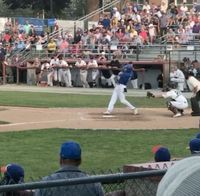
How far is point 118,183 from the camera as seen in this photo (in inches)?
185

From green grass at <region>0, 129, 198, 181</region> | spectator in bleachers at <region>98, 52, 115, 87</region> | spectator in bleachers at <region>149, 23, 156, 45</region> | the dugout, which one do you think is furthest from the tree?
green grass at <region>0, 129, 198, 181</region>

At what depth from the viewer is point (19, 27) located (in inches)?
1714

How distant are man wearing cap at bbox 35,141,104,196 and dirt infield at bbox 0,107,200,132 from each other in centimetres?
1156

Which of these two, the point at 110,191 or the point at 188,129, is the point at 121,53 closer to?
the point at 188,129

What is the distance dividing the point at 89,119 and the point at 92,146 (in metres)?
5.12

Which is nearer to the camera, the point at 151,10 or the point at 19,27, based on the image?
the point at 151,10

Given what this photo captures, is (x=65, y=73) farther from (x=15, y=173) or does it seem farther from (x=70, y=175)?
(x=70, y=175)

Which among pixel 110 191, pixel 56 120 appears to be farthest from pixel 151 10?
pixel 110 191

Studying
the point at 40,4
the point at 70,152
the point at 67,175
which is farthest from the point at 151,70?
the point at 40,4

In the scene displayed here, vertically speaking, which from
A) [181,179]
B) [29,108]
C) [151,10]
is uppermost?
[151,10]

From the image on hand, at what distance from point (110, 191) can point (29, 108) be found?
1664 cm

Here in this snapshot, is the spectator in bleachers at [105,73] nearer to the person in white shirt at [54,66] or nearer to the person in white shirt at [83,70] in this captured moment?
the person in white shirt at [83,70]

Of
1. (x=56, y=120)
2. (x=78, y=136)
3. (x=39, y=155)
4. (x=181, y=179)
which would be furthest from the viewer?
(x=56, y=120)

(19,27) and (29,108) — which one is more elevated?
(19,27)
